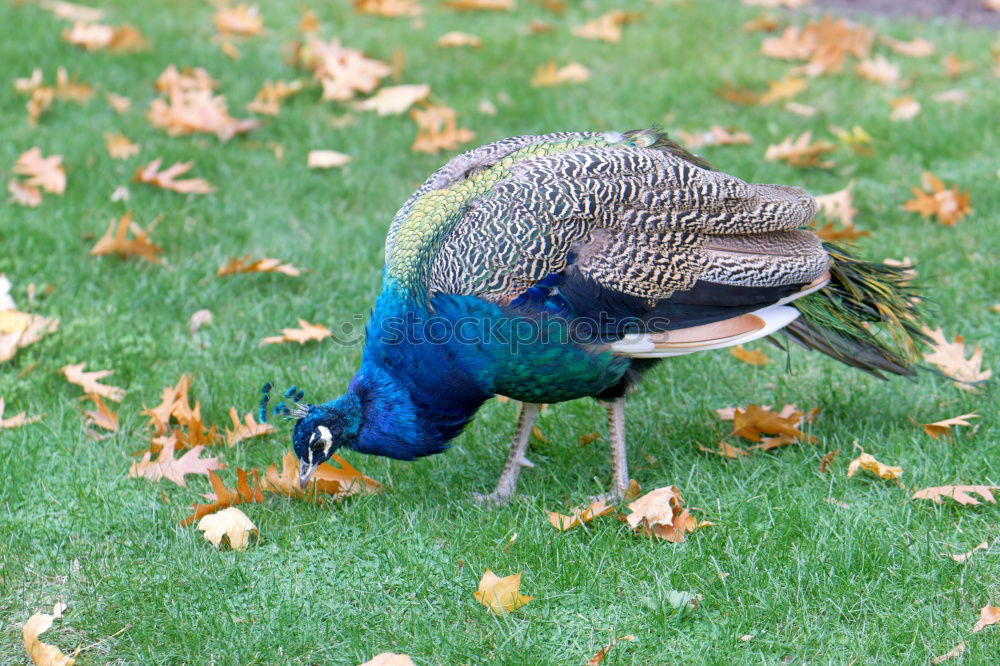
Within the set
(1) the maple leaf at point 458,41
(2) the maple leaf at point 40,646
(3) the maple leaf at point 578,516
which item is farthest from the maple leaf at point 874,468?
(1) the maple leaf at point 458,41

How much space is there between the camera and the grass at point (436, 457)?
10.5ft

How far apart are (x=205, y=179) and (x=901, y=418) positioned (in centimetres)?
391

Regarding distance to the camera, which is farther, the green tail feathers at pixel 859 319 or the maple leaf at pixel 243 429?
the maple leaf at pixel 243 429

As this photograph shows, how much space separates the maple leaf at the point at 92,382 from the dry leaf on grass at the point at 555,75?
3.59m

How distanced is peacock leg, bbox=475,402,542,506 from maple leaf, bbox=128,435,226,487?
1007mm

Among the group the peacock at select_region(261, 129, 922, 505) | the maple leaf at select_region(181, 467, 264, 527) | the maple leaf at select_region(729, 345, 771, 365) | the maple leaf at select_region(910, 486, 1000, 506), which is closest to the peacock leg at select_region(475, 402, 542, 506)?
the peacock at select_region(261, 129, 922, 505)

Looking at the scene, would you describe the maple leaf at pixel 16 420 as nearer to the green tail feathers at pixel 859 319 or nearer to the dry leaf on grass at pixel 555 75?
the green tail feathers at pixel 859 319

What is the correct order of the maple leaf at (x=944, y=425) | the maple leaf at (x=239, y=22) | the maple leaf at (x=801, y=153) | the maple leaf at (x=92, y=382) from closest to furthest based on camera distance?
the maple leaf at (x=944, y=425)
the maple leaf at (x=92, y=382)
the maple leaf at (x=801, y=153)
the maple leaf at (x=239, y=22)

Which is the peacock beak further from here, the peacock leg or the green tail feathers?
the green tail feathers

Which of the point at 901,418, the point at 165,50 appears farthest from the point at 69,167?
the point at 901,418

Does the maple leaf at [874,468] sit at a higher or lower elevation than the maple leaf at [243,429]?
higher

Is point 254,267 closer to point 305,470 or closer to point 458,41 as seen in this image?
point 305,470

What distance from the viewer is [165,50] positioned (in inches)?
285

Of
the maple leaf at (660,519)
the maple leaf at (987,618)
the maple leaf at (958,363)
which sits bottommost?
the maple leaf at (660,519)
